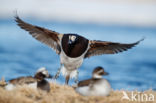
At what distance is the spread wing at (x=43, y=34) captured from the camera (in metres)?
10.6

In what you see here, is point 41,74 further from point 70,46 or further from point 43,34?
point 43,34

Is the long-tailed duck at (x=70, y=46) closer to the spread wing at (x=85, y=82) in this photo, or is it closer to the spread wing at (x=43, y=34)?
the spread wing at (x=43, y=34)

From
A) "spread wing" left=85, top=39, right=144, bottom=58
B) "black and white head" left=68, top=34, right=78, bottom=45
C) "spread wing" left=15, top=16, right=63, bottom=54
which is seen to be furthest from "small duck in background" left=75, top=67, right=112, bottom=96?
"spread wing" left=15, top=16, right=63, bottom=54

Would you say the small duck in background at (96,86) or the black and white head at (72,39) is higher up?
the black and white head at (72,39)

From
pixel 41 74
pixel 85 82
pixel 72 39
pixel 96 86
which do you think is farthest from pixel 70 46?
pixel 96 86

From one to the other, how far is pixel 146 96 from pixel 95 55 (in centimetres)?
234

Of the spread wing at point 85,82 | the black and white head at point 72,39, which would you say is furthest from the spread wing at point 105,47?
the spread wing at point 85,82

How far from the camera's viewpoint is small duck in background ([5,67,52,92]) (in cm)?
818

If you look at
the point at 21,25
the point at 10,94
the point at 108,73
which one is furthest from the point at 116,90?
the point at 21,25

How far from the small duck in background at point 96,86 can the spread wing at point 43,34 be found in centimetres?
271

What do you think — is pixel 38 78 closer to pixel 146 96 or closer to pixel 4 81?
pixel 4 81

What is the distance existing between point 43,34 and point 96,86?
3.54m

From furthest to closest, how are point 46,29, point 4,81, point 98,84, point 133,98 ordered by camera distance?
1. point 46,29
2. point 4,81
3. point 133,98
4. point 98,84

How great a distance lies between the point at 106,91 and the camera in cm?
796
